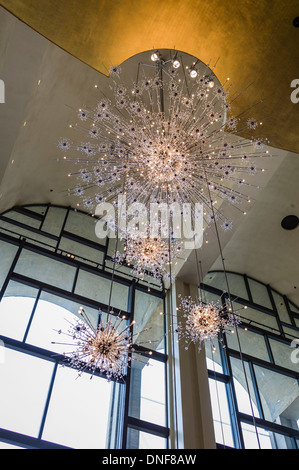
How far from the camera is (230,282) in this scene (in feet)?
34.1

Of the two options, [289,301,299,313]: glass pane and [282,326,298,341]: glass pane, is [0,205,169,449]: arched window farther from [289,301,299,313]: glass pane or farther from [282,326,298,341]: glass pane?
[289,301,299,313]: glass pane

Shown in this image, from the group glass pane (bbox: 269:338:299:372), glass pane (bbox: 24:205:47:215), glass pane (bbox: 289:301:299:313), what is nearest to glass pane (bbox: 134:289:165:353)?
glass pane (bbox: 24:205:47:215)

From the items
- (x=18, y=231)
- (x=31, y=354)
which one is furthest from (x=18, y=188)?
(x=31, y=354)

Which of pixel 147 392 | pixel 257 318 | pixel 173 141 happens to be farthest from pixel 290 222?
pixel 173 141

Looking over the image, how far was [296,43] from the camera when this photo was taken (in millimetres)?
4660

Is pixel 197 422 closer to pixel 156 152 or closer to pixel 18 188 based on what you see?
pixel 156 152

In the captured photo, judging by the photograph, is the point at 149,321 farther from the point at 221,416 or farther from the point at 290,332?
the point at 290,332

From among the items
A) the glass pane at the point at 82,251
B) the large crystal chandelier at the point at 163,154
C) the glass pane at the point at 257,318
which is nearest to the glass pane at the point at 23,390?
the large crystal chandelier at the point at 163,154

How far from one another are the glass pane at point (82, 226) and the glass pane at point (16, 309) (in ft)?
7.08

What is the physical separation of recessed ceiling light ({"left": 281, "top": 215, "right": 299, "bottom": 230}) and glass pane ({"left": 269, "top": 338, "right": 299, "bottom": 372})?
8.83 ft

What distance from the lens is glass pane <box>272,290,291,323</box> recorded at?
1028cm

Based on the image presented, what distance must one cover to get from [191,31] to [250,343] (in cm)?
666
